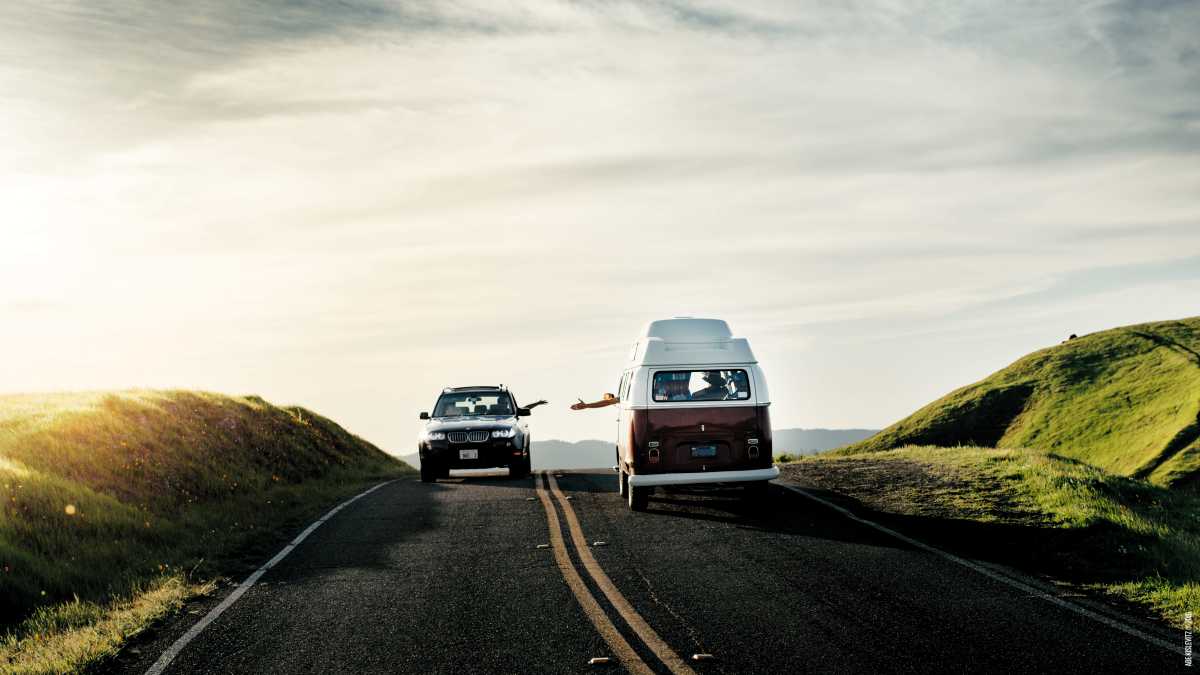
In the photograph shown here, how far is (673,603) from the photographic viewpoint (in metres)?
8.57

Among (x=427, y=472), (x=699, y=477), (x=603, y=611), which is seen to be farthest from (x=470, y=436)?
(x=603, y=611)

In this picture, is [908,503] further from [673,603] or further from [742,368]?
[673,603]

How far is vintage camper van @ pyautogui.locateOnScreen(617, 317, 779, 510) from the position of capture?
45.0 feet

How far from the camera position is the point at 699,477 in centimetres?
1357

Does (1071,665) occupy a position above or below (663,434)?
below

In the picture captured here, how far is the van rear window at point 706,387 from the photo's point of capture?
14039mm

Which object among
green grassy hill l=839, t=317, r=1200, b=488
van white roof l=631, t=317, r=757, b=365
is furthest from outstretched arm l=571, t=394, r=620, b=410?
green grassy hill l=839, t=317, r=1200, b=488

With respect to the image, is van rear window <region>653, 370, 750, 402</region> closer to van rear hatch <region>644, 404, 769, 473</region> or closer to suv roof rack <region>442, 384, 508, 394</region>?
van rear hatch <region>644, 404, 769, 473</region>

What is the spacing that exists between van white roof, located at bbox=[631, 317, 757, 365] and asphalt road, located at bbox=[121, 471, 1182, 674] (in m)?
2.44

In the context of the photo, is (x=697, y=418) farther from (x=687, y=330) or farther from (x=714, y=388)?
(x=687, y=330)

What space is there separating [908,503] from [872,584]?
19.5ft

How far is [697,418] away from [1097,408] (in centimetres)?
7757

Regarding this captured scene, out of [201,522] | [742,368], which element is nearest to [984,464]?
[742,368]

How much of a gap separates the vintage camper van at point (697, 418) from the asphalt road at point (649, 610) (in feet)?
2.57
